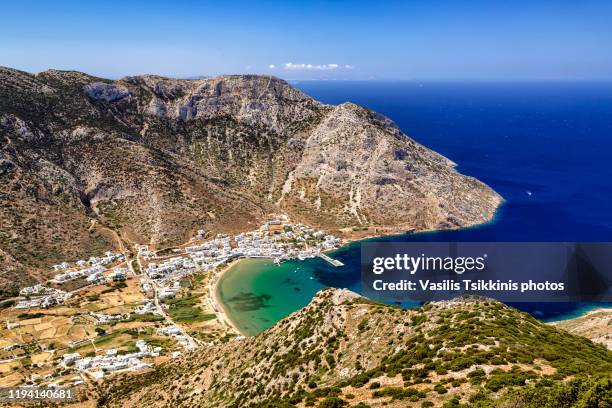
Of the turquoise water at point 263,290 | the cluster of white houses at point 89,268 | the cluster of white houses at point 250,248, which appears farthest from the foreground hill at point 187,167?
the turquoise water at point 263,290

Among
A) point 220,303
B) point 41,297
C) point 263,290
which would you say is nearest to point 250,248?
point 263,290

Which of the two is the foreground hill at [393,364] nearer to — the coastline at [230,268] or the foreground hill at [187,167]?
the coastline at [230,268]

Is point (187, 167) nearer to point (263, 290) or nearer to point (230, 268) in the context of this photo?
point (230, 268)

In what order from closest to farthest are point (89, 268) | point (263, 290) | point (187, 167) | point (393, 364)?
point (393, 364)
point (263, 290)
point (89, 268)
point (187, 167)

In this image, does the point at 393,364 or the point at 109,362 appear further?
the point at 109,362

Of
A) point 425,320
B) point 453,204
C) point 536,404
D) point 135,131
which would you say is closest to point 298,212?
point 453,204

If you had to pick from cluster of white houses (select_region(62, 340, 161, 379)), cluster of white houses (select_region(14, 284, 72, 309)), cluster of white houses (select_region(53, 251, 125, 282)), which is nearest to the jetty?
cluster of white houses (select_region(53, 251, 125, 282))
